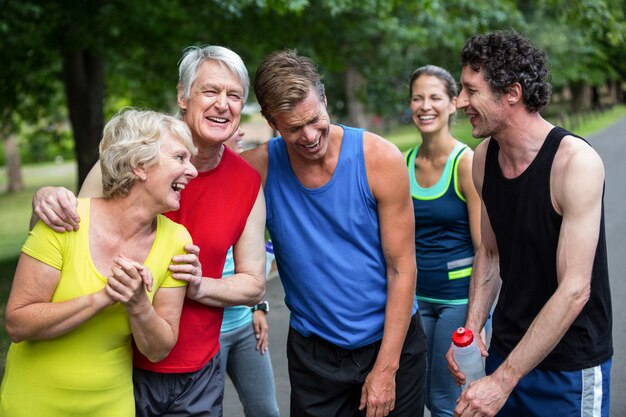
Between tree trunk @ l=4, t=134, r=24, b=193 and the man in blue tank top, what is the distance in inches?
1183

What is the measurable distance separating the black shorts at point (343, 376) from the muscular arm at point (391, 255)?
3.2 inches

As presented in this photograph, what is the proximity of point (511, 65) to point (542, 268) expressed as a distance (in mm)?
703

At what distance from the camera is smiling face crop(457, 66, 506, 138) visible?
2.67m

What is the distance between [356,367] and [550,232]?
2.84 feet

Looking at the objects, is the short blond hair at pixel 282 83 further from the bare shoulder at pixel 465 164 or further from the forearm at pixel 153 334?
the bare shoulder at pixel 465 164

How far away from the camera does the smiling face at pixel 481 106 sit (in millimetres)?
2670

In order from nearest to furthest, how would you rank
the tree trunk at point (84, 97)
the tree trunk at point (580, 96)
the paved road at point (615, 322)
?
the paved road at point (615, 322) < the tree trunk at point (84, 97) < the tree trunk at point (580, 96)

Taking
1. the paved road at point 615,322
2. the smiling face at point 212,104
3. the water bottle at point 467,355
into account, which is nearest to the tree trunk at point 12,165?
the paved road at point 615,322

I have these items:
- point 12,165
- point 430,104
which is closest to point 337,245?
point 430,104

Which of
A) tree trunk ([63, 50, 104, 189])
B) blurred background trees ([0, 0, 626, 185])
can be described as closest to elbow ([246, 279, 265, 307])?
blurred background trees ([0, 0, 626, 185])

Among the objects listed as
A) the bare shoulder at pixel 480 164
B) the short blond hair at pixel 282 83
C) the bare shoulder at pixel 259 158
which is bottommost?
the bare shoulder at pixel 480 164

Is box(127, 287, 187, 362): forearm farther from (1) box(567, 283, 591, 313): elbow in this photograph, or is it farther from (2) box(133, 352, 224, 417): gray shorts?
(1) box(567, 283, 591, 313): elbow

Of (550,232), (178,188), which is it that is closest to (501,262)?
(550,232)

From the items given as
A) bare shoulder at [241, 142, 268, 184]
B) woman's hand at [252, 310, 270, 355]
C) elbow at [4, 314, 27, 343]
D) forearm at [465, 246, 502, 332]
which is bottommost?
woman's hand at [252, 310, 270, 355]
